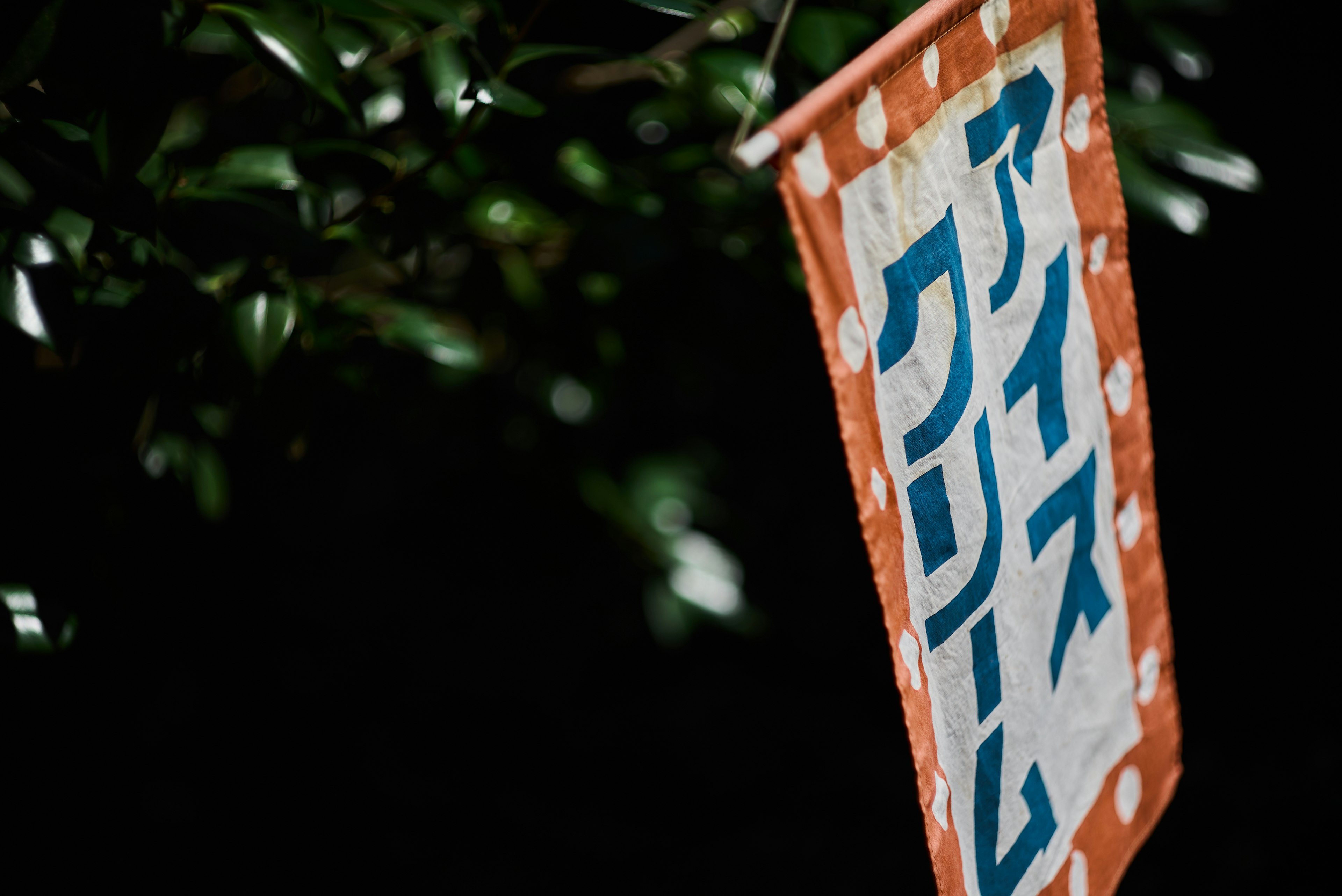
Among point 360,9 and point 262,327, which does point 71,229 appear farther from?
point 360,9

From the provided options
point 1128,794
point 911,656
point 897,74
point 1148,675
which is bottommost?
point 1128,794

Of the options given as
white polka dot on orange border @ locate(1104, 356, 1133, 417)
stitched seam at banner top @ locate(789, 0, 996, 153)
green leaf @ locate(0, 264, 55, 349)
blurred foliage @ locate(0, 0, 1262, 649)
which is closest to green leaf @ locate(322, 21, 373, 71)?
blurred foliage @ locate(0, 0, 1262, 649)

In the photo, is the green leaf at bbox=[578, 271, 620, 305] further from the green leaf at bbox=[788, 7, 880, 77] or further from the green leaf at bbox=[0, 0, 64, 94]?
the green leaf at bbox=[0, 0, 64, 94]

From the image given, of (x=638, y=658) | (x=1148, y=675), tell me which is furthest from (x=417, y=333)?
(x=638, y=658)

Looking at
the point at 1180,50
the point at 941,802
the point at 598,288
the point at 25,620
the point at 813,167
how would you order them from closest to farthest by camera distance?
the point at 813,167, the point at 941,802, the point at 25,620, the point at 598,288, the point at 1180,50

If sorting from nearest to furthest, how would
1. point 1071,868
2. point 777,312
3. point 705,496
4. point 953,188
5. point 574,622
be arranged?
point 953,188
point 1071,868
point 777,312
point 705,496
point 574,622

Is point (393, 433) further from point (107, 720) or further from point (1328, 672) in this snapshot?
point (1328, 672)

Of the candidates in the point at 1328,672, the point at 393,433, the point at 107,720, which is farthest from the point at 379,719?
the point at 1328,672

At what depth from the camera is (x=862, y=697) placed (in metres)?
2.30

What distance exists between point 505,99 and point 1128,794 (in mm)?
830

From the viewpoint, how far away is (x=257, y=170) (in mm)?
832

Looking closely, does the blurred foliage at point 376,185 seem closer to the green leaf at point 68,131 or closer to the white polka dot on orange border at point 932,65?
the green leaf at point 68,131

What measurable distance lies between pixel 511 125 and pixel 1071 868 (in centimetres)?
88

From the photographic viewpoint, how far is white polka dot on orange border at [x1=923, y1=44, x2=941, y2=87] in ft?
1.99
